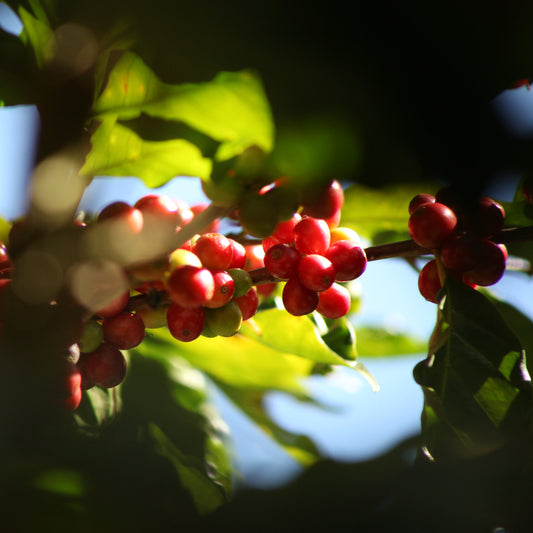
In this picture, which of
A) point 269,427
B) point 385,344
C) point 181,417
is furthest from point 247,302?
point 385,344

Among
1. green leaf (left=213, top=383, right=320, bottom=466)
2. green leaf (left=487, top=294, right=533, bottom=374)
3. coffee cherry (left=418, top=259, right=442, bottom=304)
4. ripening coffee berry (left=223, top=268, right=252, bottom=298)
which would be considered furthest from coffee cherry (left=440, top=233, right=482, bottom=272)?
green leaf (left=213, top=383, right=320, bottom=466)

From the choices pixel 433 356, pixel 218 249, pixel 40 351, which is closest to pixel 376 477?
pixel 433 356

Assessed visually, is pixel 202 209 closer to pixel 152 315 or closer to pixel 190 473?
pixel 152 315

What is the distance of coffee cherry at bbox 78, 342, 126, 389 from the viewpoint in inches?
46.1

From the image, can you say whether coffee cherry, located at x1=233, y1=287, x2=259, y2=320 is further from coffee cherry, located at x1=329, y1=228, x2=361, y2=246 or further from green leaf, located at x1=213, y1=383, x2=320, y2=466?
green leaf, located at x1=213, y1=383, x2=320, y2=466

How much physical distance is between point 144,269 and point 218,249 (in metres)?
0.16

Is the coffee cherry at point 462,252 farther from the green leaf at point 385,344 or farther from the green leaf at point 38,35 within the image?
the green leaf at point 385,344

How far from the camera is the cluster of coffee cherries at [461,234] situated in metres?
1.08

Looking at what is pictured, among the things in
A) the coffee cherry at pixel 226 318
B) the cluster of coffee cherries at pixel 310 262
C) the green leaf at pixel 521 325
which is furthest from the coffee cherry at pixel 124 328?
the green leaf at pixel 521 325

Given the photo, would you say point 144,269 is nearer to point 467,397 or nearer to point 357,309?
point 467,397

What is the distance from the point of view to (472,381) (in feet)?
3.77

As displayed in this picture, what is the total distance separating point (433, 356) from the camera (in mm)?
1144

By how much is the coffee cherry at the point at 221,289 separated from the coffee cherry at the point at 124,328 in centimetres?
15

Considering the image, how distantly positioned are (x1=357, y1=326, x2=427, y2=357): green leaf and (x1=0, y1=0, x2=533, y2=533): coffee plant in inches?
35.2
